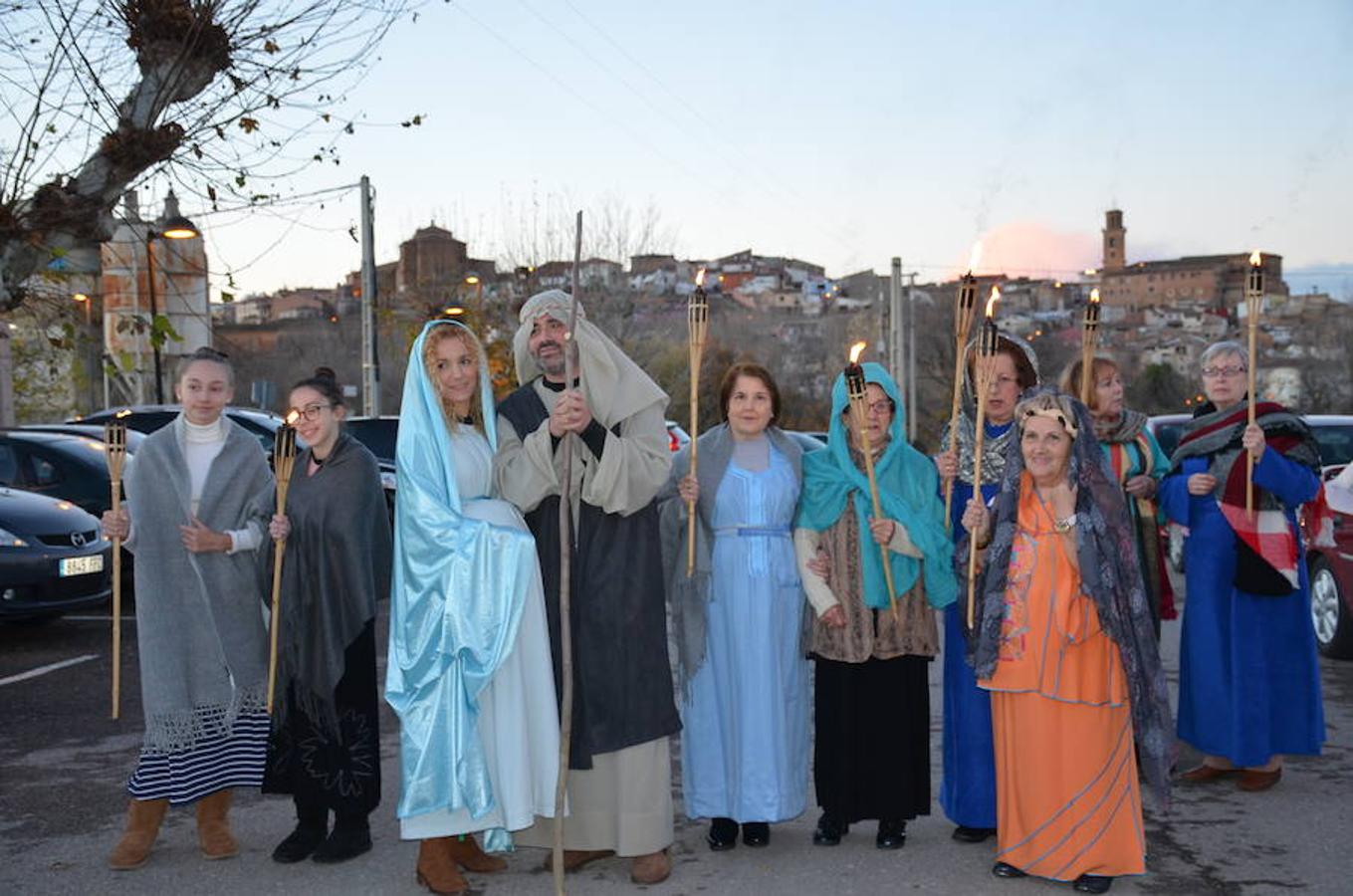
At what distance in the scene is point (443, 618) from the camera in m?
4.98

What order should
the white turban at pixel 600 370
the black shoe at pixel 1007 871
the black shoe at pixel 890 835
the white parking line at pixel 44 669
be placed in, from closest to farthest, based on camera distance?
the black shoe at pixel 1007 871, the white turban at pixel 600 370, the black shoe at pixel 890 835, the white parking line at pixel 44 669

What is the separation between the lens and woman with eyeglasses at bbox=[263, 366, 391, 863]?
5.24m

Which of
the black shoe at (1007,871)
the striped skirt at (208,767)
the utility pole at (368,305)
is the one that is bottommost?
the black shoe at (1007,871)

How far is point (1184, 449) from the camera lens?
21.1 feet

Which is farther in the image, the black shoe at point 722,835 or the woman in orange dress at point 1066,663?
the black shoe at point 722,835

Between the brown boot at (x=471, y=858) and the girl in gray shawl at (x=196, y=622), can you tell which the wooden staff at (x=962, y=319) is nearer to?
the brown boot at (x=471, y=858)

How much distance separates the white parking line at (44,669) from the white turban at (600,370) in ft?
18.4

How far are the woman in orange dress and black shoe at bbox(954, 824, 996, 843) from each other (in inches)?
12.6

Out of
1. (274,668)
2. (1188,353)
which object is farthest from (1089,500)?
(1188,353)

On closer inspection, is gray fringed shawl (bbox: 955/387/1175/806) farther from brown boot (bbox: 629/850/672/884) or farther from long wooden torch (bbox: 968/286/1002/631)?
brown boot (bbox: 629/850/672/884)

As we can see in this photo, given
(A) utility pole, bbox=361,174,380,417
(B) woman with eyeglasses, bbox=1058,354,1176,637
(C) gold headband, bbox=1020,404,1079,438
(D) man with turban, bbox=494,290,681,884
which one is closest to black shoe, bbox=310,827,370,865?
(D) man with turban, bbox=494,290,681,884

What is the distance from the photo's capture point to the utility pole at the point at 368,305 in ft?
88.0

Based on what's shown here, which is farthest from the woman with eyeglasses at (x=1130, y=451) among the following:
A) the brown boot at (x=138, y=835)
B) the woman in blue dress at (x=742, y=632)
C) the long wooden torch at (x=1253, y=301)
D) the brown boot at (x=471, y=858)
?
the brown boot at (x=138, y=835)

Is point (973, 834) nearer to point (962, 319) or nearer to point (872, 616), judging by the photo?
point (872, 616)
